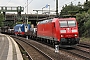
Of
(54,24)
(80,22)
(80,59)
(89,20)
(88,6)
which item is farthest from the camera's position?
(88,6)

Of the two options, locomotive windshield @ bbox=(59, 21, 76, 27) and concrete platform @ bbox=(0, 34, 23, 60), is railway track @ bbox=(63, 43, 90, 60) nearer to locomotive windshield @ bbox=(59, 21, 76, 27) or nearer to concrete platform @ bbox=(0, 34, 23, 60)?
locomotive windshield @ bbox=(59, 21, 76, 27)

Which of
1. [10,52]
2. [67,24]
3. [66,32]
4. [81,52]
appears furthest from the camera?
[67,24]

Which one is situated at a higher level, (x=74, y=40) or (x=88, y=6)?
(x=88, y=6)

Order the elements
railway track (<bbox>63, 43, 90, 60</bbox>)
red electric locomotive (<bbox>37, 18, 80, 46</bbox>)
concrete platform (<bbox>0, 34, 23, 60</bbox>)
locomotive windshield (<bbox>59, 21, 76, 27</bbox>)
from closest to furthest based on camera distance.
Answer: railway track (<bbox>63, 43, 90, 60</bbox>) → concrete platform (<bbox>0, 34, 23, 60</bbox>) → red electric locomotive (<bbox>37, 18, 80, 46</bbox>) → locomotive windshield (<bbox>59, 21, 76, 27</bbox>)

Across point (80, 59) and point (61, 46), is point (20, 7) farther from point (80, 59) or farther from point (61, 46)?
point (80, 59)

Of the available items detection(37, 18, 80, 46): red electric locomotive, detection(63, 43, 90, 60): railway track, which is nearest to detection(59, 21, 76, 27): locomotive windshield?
detection(37, 18, 80, 46): red electric locomotive

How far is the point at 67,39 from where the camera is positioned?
2359 centimetres

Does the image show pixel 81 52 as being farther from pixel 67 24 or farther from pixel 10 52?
pixel 10 52

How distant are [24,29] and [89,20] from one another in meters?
24.4

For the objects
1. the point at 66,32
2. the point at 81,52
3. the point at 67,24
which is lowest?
the point at 81,52

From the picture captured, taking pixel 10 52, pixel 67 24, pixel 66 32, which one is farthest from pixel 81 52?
pixel 10 52

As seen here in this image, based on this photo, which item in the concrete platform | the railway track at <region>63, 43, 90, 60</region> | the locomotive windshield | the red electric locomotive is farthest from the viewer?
the locomotive windshield

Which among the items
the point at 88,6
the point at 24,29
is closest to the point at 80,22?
the point at 88,6

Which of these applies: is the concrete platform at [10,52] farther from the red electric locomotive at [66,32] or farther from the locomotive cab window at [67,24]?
the locomotive cab window at [67,24]
